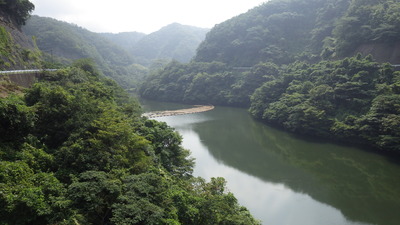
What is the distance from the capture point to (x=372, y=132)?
23688 millimetres

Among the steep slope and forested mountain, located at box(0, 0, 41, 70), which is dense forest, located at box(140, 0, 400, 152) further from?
forested mountain, located at box(0, 0, 41, 70)

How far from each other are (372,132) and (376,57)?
16.3 meters

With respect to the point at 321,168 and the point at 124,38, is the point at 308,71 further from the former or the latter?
the point at 124,38

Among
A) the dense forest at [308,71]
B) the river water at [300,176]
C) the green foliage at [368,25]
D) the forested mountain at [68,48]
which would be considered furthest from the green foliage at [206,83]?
the river water at [300,176]

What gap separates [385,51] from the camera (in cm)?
3469

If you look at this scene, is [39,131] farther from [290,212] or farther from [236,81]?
[236,81]

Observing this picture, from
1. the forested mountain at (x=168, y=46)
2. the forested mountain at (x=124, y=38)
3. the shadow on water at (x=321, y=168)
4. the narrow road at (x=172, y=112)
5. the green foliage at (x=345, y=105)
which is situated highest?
the forested mountain at (x=124, y=38)

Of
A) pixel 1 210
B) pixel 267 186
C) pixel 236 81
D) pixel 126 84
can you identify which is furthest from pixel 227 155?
pixel 126 84

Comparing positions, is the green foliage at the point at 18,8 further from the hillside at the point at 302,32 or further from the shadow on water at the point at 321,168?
the hillside at the point at 302,32

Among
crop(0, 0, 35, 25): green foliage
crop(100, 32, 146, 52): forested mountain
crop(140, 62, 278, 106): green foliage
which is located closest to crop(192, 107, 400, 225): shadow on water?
crop(140, 62, 278, 106): green foliage

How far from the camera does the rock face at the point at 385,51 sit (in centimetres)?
3366

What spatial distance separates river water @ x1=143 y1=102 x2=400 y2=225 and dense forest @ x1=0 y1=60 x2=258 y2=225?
213 inches

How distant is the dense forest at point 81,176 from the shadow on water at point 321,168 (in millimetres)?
8044

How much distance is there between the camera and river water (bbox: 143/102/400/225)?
1539 centimetres
